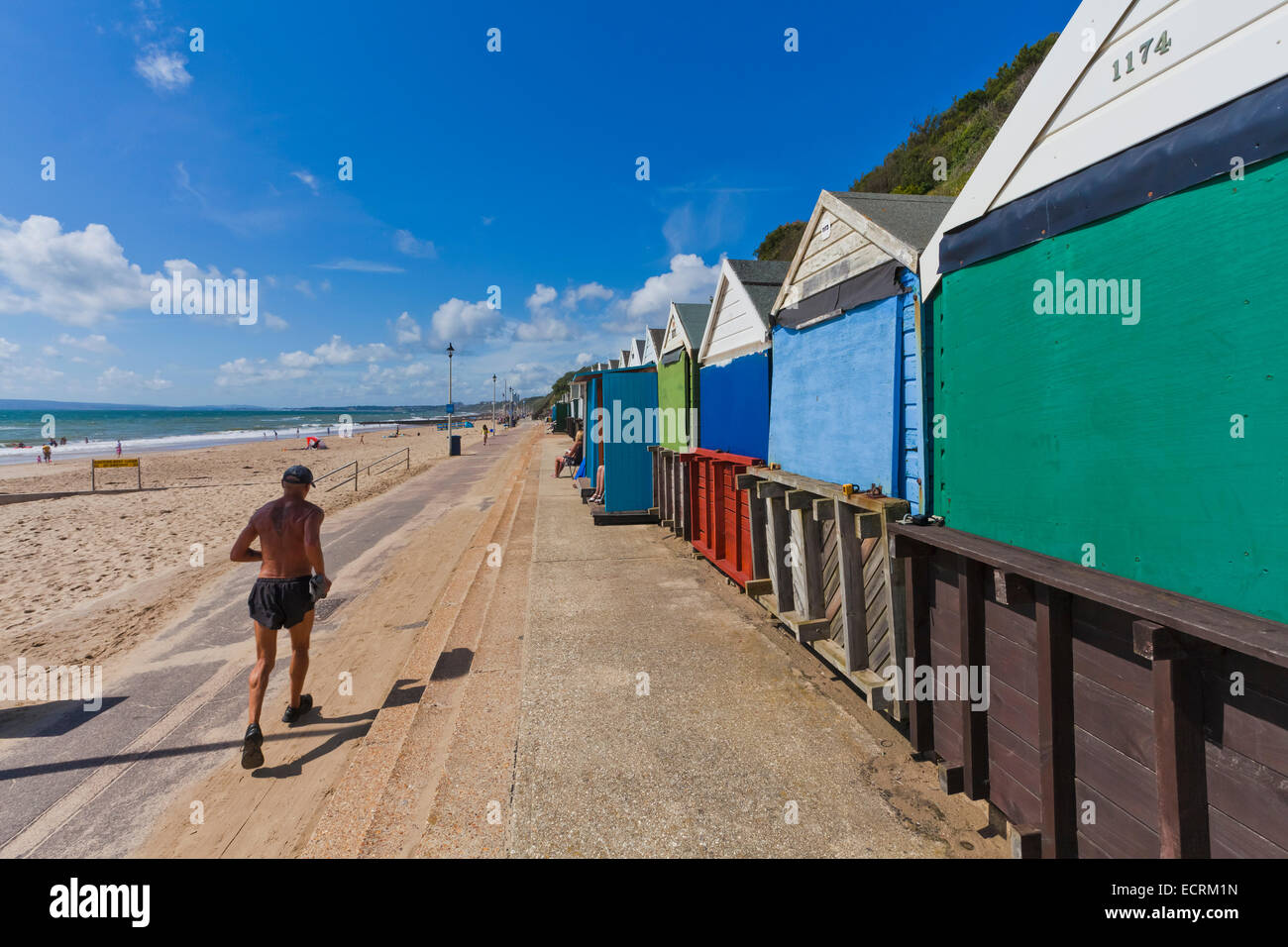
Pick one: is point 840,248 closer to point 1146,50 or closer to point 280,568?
point 1146,50

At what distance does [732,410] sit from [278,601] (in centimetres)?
571

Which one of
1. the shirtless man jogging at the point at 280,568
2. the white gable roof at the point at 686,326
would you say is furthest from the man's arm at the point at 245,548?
the white gable roof at the point at 686,326

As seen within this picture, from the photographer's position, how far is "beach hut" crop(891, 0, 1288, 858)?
2.01 meters

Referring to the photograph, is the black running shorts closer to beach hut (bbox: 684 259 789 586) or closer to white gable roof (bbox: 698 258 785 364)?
beach hut (bbox: 684 259 789 586)

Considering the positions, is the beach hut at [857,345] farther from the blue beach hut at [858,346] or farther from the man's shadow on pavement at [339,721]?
the man's shadow on pavement at [339,721]

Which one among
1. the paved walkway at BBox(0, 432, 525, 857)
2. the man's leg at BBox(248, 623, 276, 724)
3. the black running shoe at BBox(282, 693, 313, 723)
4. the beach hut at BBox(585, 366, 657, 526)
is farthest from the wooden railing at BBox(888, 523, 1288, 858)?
the beach hut at BBox(585, 366, 657, 526)

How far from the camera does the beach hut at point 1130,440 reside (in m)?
2.01

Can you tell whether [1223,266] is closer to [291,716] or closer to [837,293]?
[837,293]

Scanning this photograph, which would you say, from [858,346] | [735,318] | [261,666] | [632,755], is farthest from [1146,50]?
[261,666]

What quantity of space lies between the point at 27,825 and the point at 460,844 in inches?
124

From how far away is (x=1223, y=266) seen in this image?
2123 mm

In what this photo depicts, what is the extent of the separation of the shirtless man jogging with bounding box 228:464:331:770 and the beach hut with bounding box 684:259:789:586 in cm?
445

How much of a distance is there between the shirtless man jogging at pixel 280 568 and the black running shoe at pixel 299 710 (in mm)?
369
